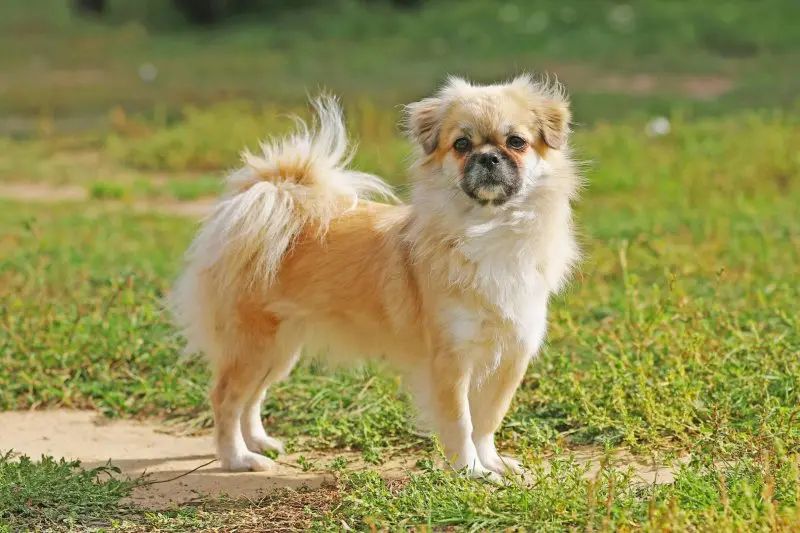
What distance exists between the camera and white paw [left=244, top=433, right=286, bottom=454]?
18.2 feet

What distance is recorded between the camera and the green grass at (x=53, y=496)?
4.54 metres

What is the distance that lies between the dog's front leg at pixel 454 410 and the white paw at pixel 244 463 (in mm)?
878

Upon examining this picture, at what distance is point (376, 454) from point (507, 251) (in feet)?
3.71

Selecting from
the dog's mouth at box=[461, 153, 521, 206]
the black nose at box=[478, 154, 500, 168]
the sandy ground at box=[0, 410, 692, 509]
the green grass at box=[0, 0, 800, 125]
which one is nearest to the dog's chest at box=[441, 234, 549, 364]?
Answer: the dog's mouth at box=[461, 153, 521, 206]

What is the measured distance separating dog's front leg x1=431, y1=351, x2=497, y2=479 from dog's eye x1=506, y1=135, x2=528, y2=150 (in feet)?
2.67

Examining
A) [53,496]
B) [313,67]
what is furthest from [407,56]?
[53,496]

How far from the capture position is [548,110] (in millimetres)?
4918

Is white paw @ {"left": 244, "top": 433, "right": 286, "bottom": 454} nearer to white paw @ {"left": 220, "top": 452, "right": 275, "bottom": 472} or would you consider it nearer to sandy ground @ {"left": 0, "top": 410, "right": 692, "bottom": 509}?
sandy ground @ {"left": 0, "top": 410, "right": 692, "bottom": 509}

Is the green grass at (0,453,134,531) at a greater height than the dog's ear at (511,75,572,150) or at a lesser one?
lesser

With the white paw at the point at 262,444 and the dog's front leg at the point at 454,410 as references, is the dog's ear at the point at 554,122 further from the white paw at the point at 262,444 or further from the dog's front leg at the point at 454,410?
the white paw at the point at 262,444

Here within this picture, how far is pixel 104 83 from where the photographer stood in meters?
17.4

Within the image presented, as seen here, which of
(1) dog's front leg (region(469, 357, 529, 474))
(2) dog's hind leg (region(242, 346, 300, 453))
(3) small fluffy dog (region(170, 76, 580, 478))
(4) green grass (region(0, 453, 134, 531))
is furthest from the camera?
(2) dog's hind leg (region(242, 346, 300, 453))

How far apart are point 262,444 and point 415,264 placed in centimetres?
123

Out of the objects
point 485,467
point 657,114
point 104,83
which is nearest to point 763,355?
point 485,467
